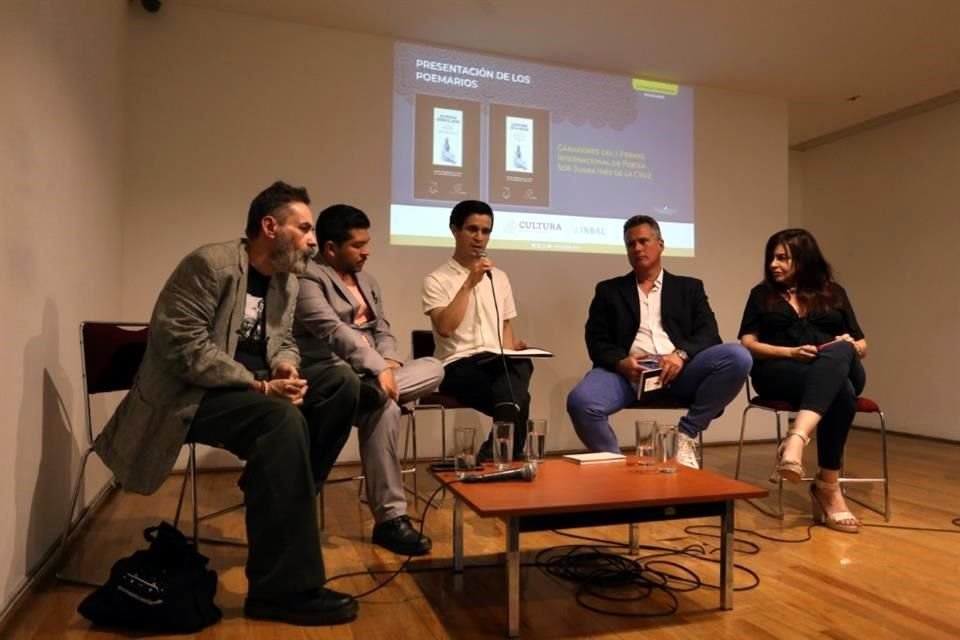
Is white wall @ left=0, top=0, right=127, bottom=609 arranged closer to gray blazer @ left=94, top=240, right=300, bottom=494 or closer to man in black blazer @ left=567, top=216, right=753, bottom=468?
gray blazer @ left=94, top=240, right=300, bottom=494

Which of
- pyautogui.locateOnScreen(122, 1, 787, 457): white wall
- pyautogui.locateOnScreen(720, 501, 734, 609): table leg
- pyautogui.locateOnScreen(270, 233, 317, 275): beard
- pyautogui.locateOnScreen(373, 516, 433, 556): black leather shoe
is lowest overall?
pyautogui.locateOnScreen(373, 516, 433, 556): black leather shoe

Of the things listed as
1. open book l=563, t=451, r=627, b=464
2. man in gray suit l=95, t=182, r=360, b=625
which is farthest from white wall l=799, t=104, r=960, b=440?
man in gray suit l=95, t=182, r=360, b=625

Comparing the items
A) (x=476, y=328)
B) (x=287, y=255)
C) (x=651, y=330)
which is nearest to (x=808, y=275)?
(x=651, y=330)

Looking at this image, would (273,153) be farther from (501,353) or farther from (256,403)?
(256,403)

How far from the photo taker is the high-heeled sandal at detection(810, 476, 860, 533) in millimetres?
2471

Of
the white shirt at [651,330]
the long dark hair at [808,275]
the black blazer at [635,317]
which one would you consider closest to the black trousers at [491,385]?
the black blazer at [635,317]

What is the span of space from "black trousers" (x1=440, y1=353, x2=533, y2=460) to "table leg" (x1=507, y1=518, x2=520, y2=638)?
Answer: 102 centimetres

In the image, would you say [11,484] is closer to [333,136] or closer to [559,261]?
[333,136]

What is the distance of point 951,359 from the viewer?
470cm

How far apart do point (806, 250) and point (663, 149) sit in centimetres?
175

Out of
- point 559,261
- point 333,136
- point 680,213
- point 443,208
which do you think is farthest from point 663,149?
point 333,136

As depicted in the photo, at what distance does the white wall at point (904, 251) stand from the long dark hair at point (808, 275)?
8.74ft

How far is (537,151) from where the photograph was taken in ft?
13.1

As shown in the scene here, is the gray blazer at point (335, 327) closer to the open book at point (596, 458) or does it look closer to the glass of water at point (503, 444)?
the glass of water at point (503, 444)
